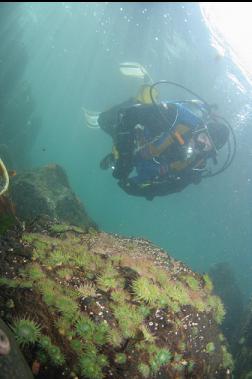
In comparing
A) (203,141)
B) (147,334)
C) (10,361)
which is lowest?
(203,141)

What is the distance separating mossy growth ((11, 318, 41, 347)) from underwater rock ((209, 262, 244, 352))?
12675mm

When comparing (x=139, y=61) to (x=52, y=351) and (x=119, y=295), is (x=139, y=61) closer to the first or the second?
(x=119, y=295)

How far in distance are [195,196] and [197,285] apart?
40.3 meters

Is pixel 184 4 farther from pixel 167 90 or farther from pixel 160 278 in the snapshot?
pixel 160 278

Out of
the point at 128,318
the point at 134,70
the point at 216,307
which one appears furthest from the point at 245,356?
the point at 134,70

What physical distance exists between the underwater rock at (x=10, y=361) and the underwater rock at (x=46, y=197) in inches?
276

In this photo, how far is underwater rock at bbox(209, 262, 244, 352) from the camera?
570 inches

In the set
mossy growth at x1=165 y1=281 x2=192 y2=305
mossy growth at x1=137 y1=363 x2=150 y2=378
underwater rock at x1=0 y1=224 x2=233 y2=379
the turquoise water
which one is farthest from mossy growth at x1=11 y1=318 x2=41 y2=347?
the turquoise water

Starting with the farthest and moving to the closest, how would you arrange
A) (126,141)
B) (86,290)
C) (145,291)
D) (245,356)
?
(126,141)
(245,356)
(145,291)
(86,290)

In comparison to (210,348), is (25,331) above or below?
above

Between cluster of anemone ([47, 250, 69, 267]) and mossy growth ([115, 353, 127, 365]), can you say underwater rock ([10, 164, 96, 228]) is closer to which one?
cluster of anemone ([47, 250, 69, 267])

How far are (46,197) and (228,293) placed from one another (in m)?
11.6

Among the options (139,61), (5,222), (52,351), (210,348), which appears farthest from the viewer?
(139,61)

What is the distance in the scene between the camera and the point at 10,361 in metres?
2.04
